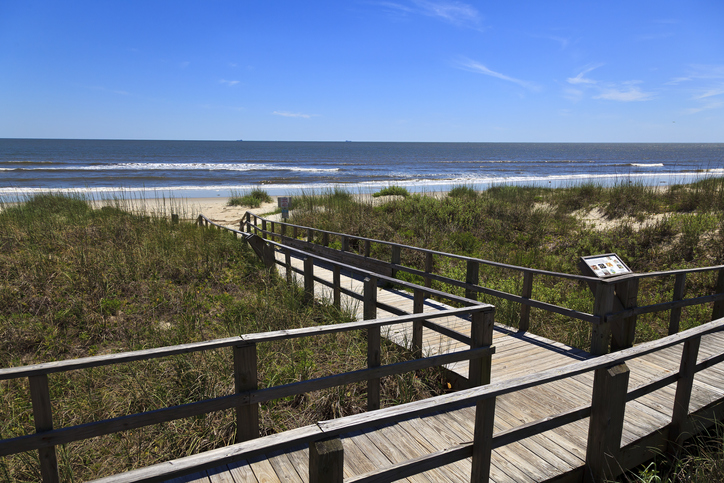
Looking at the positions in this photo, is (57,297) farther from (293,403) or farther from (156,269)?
(293,403)

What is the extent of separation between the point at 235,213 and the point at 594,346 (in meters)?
19.4

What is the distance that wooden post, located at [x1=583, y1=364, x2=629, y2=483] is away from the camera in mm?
2924

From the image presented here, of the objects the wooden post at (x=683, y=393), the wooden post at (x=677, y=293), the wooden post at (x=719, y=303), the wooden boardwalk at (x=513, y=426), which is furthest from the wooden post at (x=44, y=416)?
the wooden post at (x=719, y=303)

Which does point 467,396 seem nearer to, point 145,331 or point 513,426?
point 513,426

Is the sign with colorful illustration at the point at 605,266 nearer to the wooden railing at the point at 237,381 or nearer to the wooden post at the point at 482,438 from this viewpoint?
the wooden railing at the point at 237,381

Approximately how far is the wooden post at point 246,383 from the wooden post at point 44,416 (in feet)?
3.50

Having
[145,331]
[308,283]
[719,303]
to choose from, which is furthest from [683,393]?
[145,331]

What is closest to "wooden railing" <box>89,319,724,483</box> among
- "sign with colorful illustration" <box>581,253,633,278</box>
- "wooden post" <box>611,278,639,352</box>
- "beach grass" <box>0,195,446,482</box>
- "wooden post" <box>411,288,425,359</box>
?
"wooden post" <box>611,278,639,352</box>

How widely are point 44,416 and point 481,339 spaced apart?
3322 millimetres

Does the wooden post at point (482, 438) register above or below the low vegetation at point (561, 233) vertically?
above

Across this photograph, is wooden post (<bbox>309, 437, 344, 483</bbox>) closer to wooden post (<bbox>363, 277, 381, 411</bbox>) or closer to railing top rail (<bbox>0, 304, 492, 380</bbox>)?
railing top rail (<bbox>0, 304, 492, 380</bbox>)

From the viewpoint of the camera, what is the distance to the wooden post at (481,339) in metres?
4.20

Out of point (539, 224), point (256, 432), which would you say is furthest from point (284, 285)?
point (539, 224)

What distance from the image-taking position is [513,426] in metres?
3.92
